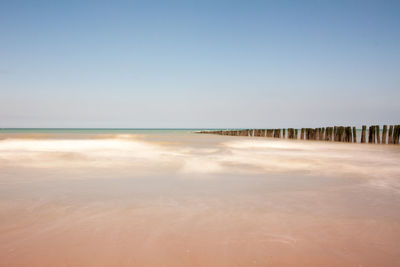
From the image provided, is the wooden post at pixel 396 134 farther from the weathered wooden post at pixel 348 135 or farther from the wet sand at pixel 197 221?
the wet sand at pixel 197 221

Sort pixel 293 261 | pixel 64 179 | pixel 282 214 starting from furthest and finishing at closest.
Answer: pixel 64 179 < pixel 282 214 < pixel 293 261

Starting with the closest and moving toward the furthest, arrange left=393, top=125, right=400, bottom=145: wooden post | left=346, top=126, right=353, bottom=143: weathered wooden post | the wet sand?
the wet sand → left=393, top=125, right=400, bottom=145: wooden post → left=346, top=126, right=353, bottom=143: weathered wooden post

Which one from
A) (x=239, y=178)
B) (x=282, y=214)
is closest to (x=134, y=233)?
(x=282, y=214)

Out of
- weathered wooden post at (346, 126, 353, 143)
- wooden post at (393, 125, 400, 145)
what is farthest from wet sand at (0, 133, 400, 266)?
weathered wooden post at (346, 126, 353, 143)

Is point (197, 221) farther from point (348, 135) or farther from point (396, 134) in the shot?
point (348, 135)

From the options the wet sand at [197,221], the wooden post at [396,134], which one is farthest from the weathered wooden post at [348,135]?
the wet sand at [197,221]

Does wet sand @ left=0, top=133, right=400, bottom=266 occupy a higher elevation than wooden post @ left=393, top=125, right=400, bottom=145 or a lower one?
lower

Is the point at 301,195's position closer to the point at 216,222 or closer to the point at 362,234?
the point at 362,234

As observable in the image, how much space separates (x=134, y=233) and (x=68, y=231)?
66 centimetres

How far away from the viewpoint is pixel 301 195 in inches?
158

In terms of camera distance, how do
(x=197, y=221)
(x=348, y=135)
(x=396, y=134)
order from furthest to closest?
1. (x=348, y=135)
2. (x=396, y=134)
3. (x=197, y=221)

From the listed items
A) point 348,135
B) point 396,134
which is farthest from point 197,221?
point 348,135

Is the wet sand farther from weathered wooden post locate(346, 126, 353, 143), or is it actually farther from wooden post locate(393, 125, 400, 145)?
weathered wooden post locate(346, 126, 353, 143)

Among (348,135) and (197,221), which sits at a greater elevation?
(348,135)
